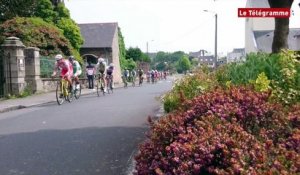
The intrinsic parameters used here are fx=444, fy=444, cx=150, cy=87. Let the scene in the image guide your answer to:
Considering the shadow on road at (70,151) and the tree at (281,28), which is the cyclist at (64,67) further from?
the tree at (281,28)

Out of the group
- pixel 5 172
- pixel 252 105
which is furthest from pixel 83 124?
pixel 252 105

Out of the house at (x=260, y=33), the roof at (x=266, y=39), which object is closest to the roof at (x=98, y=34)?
the house at (x=260, y=33)

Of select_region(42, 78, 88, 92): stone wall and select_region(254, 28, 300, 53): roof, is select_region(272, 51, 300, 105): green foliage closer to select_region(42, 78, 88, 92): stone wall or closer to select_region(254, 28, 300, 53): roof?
select_region(42, 78, 88, 92): stone wall

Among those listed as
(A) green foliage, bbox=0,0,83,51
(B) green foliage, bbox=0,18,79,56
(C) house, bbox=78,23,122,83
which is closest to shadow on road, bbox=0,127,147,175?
(B) green foliage, bbox=0,18,79,56

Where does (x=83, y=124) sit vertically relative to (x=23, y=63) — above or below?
below

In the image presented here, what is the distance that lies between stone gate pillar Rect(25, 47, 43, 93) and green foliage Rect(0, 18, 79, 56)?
96.5 inches

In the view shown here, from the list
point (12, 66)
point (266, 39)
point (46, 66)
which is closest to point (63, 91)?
point (12, 66)

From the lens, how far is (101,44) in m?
50.5

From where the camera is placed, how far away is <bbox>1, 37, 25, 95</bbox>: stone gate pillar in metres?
19.0

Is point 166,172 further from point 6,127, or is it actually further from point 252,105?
point 6,127

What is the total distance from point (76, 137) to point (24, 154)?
5.14 feet

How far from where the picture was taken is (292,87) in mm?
6426

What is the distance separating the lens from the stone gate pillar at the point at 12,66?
Answer: 62.2 ft

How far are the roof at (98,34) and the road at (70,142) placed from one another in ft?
126
